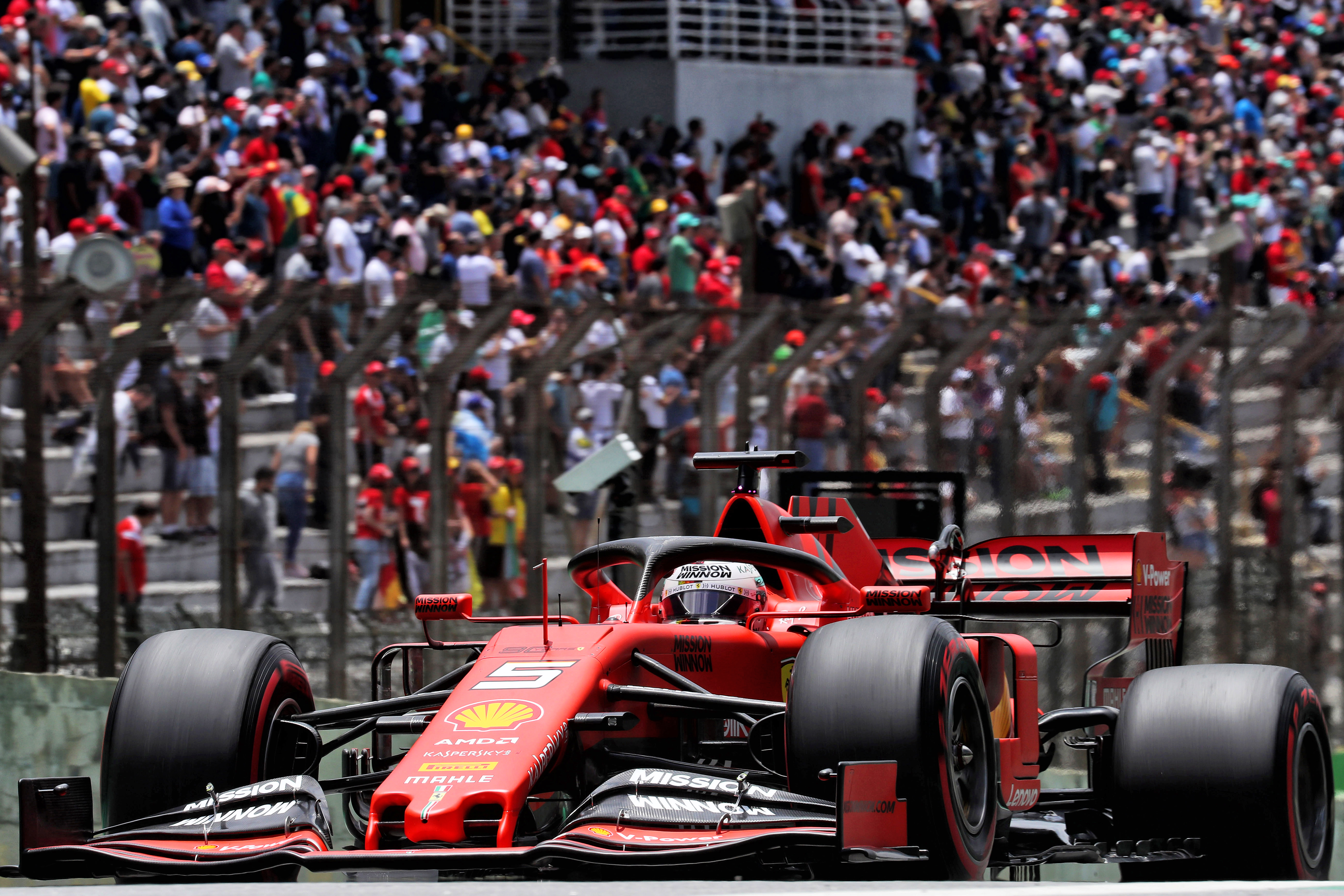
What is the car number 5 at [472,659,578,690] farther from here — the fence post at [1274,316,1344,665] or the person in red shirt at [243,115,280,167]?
the person in red shirt at [243,115,280,167]

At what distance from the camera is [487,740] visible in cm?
557

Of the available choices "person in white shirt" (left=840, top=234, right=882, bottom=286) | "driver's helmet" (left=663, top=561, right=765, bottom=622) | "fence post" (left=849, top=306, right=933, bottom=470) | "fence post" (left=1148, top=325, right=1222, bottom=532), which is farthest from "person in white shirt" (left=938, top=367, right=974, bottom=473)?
"person in white shirt" (left=840, top=234, right=882, bottom=286)

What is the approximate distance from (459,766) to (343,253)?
9.01m

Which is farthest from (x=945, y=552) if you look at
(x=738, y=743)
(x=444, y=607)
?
(x=444, y=607)

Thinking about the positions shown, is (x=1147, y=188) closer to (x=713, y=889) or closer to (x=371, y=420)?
(x=371, y=420)

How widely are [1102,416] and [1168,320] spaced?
618 millimetres

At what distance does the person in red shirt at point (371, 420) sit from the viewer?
10414 millimetres

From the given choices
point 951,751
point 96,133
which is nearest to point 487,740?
point 951,751

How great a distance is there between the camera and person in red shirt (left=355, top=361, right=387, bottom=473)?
10.4 meters

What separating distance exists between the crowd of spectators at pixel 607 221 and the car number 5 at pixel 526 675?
15.1ft

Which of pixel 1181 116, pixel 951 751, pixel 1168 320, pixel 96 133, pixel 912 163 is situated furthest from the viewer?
pixel 1181 116

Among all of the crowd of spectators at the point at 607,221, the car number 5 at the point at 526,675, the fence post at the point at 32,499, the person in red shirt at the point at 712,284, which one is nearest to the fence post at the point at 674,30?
the crowd of spectators at the point at 607,221

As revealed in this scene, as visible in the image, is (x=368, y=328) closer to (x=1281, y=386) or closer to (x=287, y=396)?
(x=287, y=396)

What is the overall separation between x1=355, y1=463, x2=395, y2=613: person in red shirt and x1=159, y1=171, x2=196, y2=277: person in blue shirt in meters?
4.02
